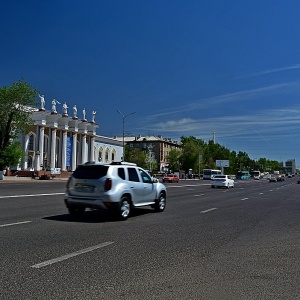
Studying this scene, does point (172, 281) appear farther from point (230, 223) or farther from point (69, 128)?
point (69, 128)

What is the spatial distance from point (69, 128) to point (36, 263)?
97.0 metres

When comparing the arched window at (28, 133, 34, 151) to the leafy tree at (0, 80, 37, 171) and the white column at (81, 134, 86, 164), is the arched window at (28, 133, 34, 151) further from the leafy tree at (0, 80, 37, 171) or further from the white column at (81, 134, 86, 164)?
the leafy tree at (0, 80, 37, 171)

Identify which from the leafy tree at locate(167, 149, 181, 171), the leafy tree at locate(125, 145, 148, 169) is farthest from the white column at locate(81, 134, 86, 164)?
the leafy tree at locate(167, 149, 181, 171)

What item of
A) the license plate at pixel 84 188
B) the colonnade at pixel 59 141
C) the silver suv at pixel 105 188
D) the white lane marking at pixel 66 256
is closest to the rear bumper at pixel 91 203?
the silver suv at pixel 105 188

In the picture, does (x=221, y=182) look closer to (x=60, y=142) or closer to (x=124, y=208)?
(x=124, y=208)

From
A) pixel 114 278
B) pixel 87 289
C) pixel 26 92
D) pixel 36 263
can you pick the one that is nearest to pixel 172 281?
pixel 114 278

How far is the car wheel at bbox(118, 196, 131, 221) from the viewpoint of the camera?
1312cm

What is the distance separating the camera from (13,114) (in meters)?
64.4

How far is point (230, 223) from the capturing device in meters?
13.5

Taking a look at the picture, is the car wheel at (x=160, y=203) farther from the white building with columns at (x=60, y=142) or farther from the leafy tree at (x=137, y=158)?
the leafy tree at (x=137, y=158)

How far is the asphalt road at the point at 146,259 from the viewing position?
5688mm

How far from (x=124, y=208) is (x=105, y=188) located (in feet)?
3.26

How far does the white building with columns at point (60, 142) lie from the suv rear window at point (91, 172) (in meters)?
66.7

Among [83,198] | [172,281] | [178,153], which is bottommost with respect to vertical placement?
[172,281]
